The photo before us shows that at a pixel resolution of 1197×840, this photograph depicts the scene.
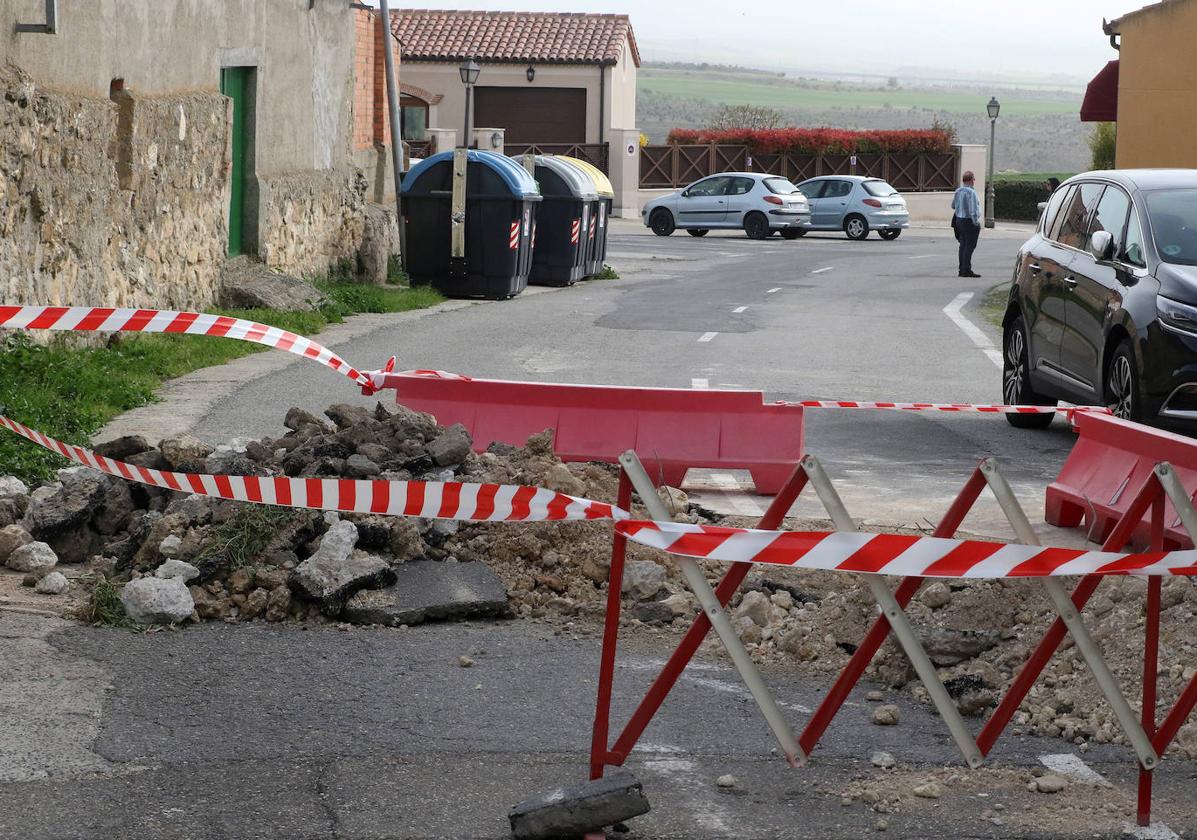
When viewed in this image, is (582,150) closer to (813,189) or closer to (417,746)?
(813,189)

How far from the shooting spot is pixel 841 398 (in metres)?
13.7

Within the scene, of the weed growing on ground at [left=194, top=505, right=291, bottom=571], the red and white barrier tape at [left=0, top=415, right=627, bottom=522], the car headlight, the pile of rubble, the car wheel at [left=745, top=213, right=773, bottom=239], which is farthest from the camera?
the car wheel at [left=745, top=213, right=773, bottom=239]

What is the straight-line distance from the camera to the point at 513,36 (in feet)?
192

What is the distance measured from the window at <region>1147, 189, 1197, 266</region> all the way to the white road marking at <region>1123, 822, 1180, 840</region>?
628 cm

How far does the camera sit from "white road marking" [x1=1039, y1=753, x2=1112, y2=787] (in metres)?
5.15

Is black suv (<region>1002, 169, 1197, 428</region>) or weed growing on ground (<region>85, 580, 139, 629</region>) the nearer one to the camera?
weed growing on ground (<region>85, 580, 139, 629</region>)

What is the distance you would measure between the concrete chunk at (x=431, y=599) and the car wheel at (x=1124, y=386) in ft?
15.3

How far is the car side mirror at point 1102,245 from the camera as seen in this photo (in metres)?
10.8

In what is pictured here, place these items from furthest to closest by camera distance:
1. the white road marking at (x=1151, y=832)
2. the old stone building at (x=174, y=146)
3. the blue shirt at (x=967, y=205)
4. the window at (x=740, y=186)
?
the window at (x=740, y=186)
the blue shirt at (x=967, y=205)
the old stone building at (x=174, y=146)
the white road marking at (x=1151, y=832)

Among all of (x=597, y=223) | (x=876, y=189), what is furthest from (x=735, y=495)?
(x=876, y=189)

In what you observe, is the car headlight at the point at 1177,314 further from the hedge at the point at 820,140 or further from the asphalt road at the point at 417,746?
the hedge at the point at 820,140

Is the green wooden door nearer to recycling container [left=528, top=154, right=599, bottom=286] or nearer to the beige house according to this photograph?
recycling container [left=528, top=154, right=599, bottom=286]

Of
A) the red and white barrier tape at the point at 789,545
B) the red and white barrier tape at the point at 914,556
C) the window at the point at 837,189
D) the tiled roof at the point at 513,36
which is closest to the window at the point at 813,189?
the window at the point at 837,189

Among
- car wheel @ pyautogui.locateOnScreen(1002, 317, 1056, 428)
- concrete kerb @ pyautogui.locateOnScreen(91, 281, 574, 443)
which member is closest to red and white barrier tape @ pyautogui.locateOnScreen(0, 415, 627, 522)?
concrete kerb @ pyautogui.locateOnScreen(91, 281, 574, 443)
